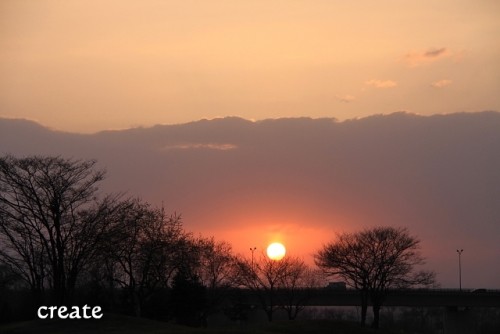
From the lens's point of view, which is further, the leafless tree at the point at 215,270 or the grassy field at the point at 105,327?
the leafless tree at the point at 215,270

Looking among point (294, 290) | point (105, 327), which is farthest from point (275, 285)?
point (105, 327)

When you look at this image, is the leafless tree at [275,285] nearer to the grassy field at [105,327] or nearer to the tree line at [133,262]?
the tree line at [133,262]

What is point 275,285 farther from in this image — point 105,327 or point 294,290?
point 105,327

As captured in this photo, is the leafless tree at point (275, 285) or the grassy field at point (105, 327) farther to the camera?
the leafless tree at point (275, 285)

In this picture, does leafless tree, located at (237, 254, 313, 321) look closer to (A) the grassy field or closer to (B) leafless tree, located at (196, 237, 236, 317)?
(B) leafless tree, located at (196, 237, 236, 317)

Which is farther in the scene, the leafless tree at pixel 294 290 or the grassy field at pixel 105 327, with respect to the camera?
the leafless tree at pixel 294 290

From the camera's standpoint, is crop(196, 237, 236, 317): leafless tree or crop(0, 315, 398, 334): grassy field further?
crop(196, 237, 236, 317): leafless tree

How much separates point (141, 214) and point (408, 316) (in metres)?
114

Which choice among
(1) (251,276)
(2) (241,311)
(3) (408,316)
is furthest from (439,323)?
(2) (241,311)

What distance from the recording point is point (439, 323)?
159 m

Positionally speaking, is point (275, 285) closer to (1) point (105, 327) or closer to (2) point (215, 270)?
(2) point (215, 270)

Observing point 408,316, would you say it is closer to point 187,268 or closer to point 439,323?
point 439,323

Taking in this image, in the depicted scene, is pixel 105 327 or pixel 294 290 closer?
pixel 105 327

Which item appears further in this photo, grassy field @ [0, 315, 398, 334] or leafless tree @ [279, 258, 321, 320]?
leafless tree @ [279, 258, 321, 320]
